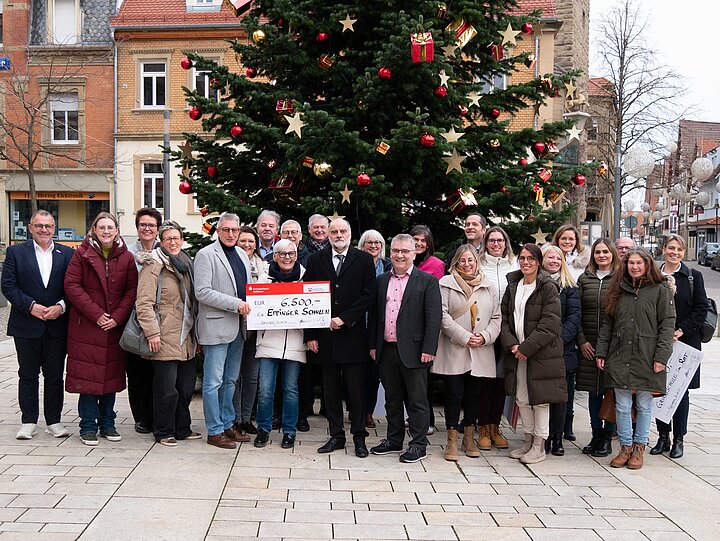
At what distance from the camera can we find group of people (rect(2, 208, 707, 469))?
6.67 metres

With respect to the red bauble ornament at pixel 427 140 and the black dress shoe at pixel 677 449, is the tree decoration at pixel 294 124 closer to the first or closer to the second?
the red bauble ornament at pixel 427 140

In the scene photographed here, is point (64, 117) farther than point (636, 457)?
Yes

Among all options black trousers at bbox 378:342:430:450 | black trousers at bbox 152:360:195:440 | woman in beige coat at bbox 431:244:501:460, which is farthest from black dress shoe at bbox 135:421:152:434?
woman in beige coat at bbox 431:244:501:460

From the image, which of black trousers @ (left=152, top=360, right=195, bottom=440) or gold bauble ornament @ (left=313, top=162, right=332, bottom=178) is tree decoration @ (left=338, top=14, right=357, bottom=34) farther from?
black trousers @ (left=152, top=360, right=195, bottom=440)

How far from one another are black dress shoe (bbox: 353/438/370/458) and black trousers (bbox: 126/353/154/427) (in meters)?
2.18

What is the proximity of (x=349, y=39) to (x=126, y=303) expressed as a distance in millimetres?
4474

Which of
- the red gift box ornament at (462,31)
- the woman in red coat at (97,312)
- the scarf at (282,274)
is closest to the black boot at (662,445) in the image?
the scarf at (282,274)

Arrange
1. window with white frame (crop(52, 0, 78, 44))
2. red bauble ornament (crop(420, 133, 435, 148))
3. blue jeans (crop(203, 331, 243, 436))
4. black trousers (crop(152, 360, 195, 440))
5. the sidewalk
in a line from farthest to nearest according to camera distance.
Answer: window with white frame (crop(52, 0, 78, 44)) → red bauble ornament (crop(420, 133, 435, 148)) → black trousers (crop(152, 360, 195, 440)) → blue jeans (crop(203, 331, 243, 436)) → the sidewalk

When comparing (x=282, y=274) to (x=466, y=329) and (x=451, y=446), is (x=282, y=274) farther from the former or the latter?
(x=451, y=446)

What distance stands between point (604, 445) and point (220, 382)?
145 inches

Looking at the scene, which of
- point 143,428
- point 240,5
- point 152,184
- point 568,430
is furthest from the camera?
point 152,184

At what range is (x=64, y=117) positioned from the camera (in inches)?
1228

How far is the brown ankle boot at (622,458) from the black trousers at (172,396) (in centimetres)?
398

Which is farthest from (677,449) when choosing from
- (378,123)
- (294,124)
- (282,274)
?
(294,124)
